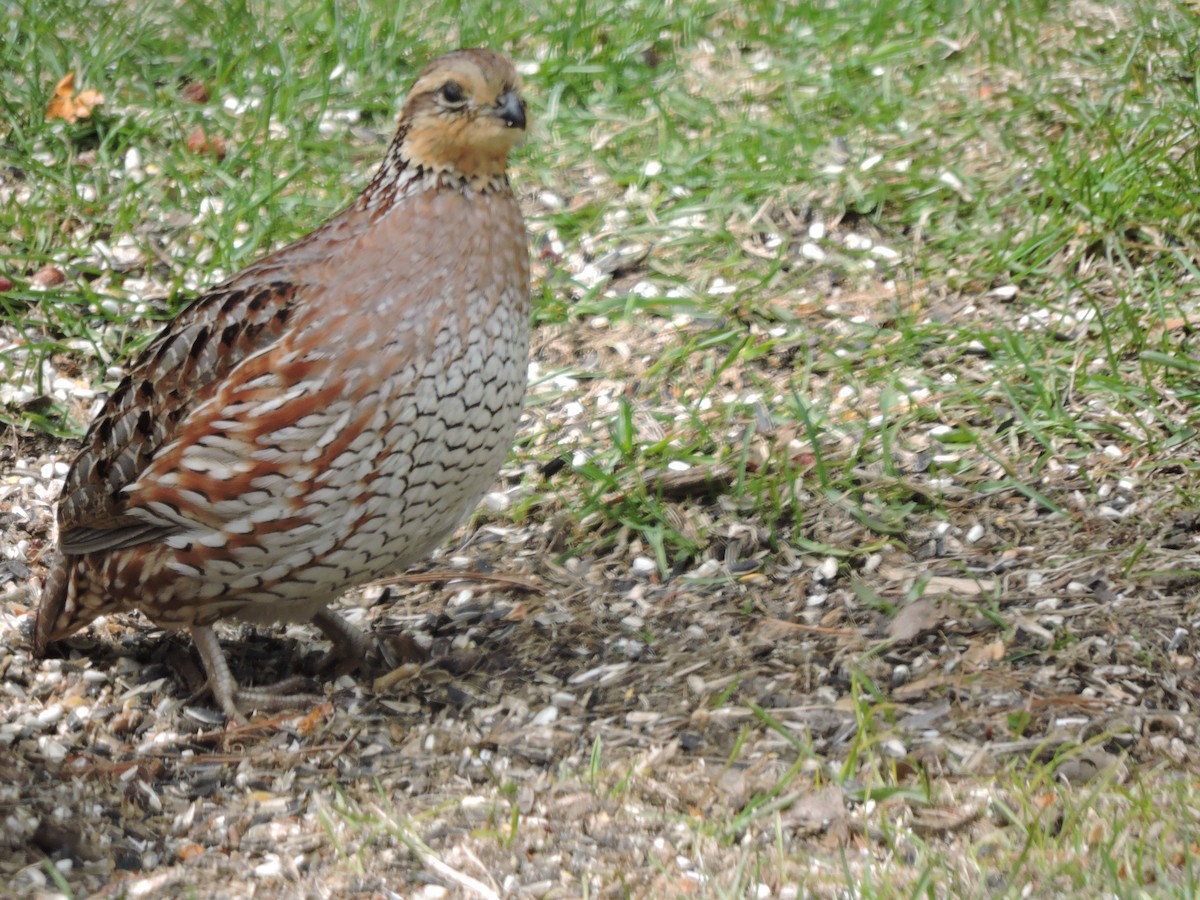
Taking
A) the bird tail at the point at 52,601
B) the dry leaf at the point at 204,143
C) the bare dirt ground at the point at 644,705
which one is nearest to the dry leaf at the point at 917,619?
the bare dirt ground at the point at 644,705

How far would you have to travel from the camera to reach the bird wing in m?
3.92

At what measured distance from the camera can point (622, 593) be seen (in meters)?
4.68

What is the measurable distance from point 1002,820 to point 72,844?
6.75 ft

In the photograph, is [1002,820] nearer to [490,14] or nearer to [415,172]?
[415,172]

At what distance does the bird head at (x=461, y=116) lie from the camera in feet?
12.7

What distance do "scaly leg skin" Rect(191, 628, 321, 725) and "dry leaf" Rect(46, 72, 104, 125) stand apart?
3141mm

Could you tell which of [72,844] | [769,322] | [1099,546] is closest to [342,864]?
[72,844]

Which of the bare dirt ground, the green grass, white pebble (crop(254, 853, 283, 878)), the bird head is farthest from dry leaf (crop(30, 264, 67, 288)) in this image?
white pebble (crop(254, 853, 283, 878))

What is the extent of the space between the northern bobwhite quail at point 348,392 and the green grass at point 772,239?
31.4 inches

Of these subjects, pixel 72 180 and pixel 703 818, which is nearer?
pixel 703 818

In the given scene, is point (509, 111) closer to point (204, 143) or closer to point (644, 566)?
point (644, 566)

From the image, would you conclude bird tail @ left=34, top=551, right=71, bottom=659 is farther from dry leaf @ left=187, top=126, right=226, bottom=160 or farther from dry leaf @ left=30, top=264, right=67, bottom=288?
dry leaf @ left=187, top=126, right=226, bottom=160

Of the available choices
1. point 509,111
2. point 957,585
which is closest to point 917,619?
point 957,585

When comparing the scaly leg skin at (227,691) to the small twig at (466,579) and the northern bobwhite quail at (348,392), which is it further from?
the small twig at (466,579)
